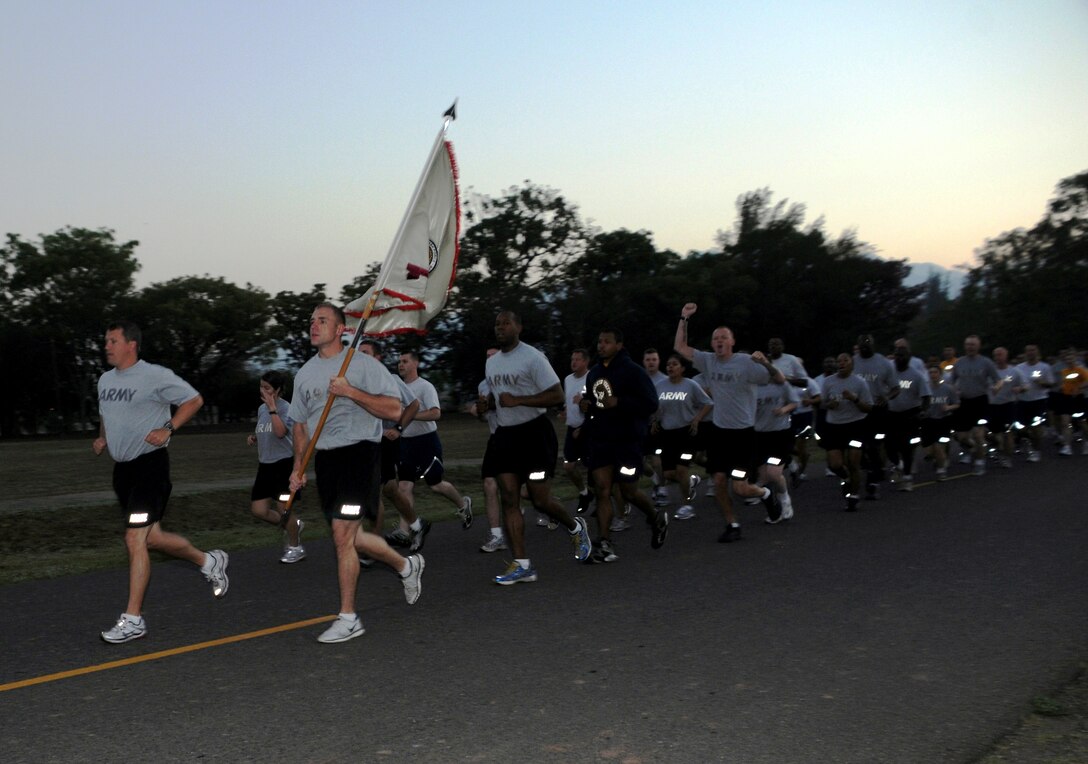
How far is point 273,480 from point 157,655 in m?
4.11

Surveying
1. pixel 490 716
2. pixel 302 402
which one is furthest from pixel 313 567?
pixel 490 716

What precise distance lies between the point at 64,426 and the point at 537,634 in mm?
63362

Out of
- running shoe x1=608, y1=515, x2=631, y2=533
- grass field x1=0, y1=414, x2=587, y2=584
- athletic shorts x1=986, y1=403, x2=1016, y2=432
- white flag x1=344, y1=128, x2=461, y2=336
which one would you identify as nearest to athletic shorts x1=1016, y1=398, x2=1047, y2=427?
athletic shorts x1=986, y1=403, x2=1016, y2=432

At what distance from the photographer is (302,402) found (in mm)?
6930

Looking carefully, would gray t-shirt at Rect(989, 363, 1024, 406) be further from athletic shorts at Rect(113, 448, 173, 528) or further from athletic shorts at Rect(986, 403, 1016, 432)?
athletic shorts at Rect(113, 448, 173, 528)

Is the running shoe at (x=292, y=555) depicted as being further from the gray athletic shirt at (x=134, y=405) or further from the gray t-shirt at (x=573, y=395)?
the gray t-shirt at (x=573, y=395)

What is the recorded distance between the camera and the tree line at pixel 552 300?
58.5 meters

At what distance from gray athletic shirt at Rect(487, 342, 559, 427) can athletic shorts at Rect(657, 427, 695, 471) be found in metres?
5.07

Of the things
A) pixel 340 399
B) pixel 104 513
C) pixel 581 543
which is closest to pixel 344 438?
pixel 340 399

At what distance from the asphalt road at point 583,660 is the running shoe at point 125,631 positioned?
7 cm

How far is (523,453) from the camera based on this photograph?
885 cm

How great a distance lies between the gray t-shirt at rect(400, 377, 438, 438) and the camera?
36.2 ft

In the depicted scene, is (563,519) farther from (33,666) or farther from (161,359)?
(161,359)

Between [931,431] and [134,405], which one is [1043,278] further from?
[134,405]
